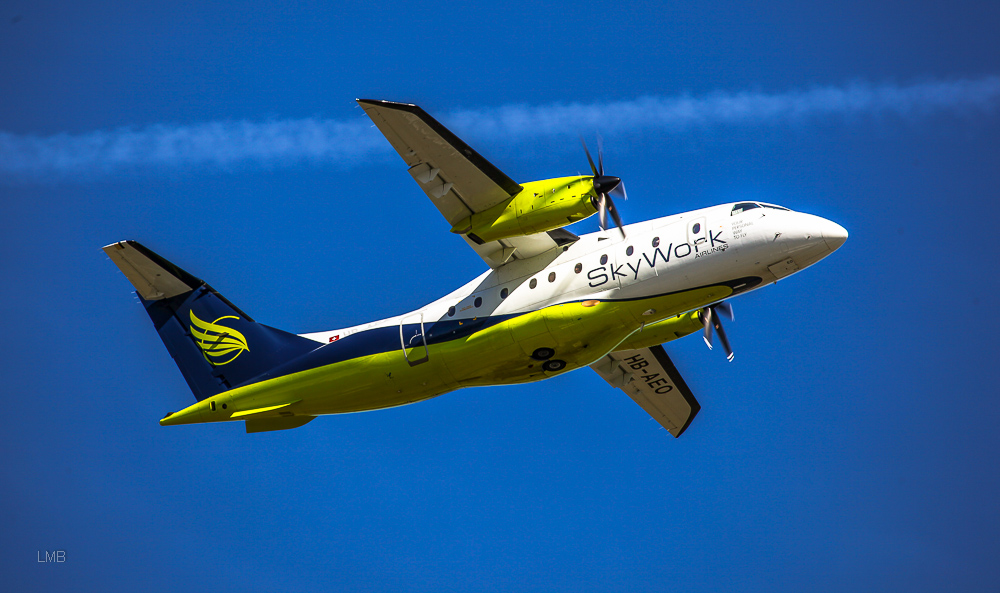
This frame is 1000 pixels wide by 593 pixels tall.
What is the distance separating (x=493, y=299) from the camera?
1845 cm

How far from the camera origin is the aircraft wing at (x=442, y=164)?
16766 mm

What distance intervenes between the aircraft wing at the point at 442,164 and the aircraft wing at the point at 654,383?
5.64 meters

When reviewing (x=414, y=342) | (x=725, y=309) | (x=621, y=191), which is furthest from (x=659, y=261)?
(x=414, y=342)

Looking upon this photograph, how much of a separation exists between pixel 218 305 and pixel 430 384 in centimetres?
587

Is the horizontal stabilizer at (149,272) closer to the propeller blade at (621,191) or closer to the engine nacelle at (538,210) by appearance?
the engine nacelle at (538,210)

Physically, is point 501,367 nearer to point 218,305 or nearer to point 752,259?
point 752,259

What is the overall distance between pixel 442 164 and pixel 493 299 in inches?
117

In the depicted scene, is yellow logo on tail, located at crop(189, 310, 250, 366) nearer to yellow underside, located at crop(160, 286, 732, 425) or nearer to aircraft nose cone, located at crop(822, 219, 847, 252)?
yellow underside, located at crop(160, 286, 732, 425)

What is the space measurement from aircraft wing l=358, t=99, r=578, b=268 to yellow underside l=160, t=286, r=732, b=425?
223 cm

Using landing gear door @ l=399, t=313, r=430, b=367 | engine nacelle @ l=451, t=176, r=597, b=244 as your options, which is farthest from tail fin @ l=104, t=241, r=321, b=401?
engine nacelle @ l=451, t=176, r=597, b=244

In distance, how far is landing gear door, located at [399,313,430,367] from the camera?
59.9ft

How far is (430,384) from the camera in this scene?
18516 mm

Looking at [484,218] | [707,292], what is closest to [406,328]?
[484,218]

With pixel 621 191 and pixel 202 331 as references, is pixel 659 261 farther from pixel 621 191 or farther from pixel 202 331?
pixel 202 331
